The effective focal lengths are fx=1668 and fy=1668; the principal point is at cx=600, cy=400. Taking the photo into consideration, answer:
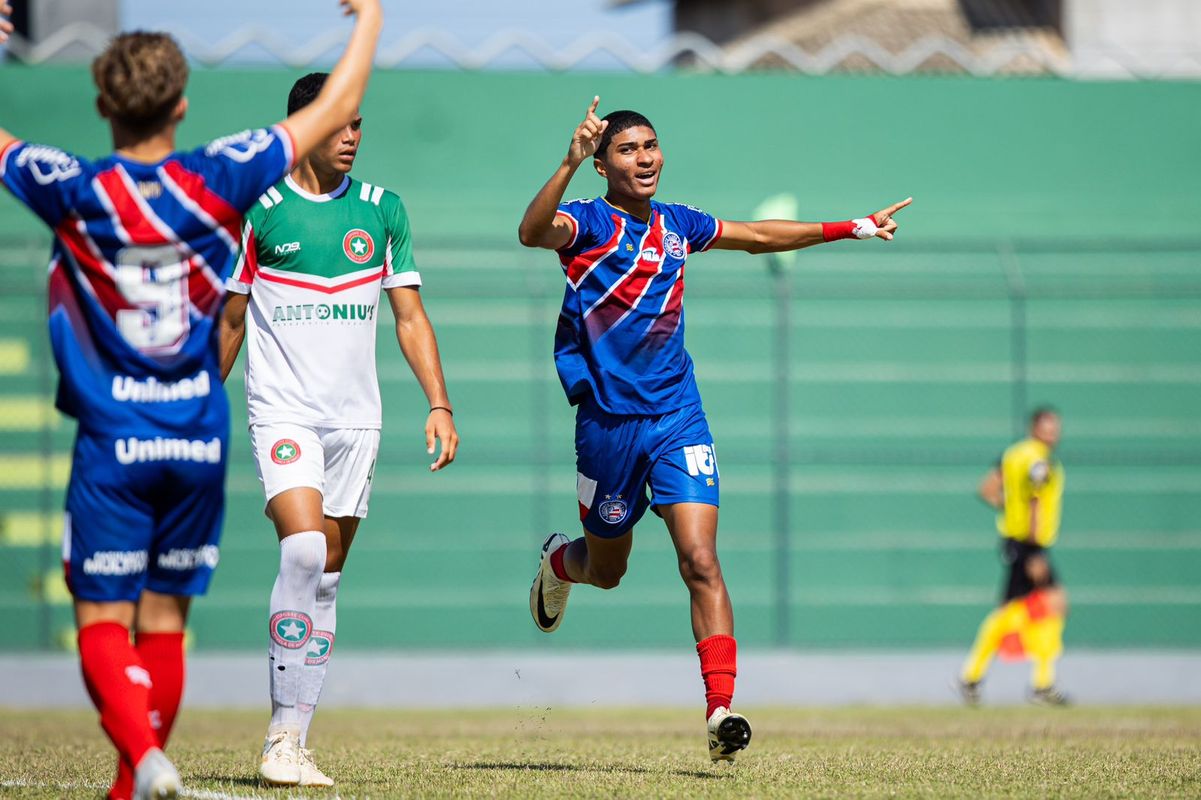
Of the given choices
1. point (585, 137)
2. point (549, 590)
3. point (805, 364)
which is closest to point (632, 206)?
point (585, 137)

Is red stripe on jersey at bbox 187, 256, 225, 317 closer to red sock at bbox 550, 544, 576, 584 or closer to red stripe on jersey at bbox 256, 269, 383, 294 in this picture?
red stripe on jersey at bbox 256, 269, 383, 294

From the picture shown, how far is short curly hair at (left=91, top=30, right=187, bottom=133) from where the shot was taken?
168 inches

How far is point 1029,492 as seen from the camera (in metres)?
13.8

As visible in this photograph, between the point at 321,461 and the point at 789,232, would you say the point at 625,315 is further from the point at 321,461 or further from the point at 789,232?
the point at 321,461

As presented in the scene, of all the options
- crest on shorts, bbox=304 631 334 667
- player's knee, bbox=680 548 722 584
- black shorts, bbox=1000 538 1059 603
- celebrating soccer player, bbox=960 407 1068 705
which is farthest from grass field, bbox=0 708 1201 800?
black shorts, bbox=1000 538 1059 603

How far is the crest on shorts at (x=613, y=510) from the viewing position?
6633 millimetres

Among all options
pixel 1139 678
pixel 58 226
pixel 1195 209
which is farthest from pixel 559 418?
pixel 58 226

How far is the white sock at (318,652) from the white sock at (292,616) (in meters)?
0.03

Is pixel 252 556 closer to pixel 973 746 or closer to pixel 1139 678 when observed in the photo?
pixel 1139 678

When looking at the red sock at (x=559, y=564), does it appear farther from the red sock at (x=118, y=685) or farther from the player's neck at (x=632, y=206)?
the red sock at (x=118, y=685)

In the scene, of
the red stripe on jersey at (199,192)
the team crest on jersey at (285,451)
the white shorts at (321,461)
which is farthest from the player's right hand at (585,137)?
the red stripe on jersey at (199,192)

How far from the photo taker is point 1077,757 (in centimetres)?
662

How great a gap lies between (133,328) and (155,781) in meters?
1.16

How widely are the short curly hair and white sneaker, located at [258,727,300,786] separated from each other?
2.31 m
